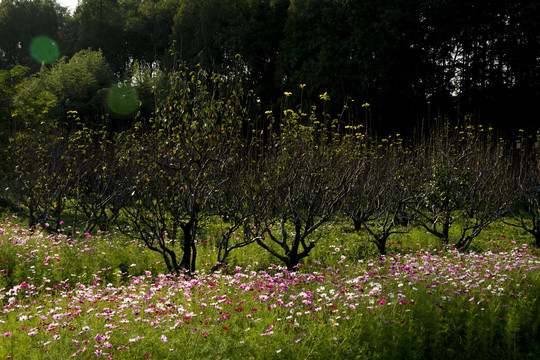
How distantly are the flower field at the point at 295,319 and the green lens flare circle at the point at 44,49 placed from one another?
53.5 m

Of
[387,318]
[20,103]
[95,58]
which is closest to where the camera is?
[387,318]

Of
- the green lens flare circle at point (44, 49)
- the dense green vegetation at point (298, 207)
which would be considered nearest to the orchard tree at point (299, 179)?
the dense green vegetation at point (298, 207)

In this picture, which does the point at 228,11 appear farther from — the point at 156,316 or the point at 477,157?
the point at 156,316

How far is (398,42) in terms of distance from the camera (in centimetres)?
2548

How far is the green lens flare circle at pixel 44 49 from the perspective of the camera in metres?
52.8

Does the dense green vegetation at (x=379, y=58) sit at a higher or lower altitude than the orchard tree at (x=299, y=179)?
higher

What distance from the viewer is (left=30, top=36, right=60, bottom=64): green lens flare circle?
52.8m

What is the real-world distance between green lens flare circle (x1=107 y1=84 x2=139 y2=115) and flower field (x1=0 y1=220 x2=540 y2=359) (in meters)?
21.3

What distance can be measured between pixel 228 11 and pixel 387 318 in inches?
1243

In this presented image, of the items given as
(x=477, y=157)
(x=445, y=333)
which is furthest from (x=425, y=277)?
(x=477, y=157)

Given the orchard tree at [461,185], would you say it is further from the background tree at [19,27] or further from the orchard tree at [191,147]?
the background tree at [19,27]

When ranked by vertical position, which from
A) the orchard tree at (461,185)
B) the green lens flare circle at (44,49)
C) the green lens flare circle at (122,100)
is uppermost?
the green lens flare circle at (44,49)

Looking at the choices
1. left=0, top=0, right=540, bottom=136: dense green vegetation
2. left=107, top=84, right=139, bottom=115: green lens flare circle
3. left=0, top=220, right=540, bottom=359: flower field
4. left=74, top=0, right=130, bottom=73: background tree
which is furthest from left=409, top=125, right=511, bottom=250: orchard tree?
left=74, top=0, right=130, bottom=73: background tree

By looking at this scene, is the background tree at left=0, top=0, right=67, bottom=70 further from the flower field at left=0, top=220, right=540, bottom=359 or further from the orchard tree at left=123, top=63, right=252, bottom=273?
the flower field at left=0, top=220, right=540, bottom=359
